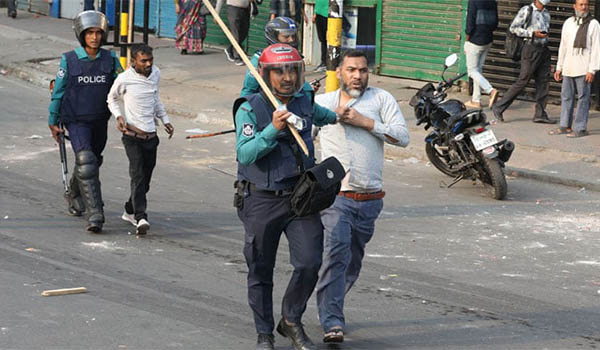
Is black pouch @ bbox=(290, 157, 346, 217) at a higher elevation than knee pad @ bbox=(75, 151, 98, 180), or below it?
higher

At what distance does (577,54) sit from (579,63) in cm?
12

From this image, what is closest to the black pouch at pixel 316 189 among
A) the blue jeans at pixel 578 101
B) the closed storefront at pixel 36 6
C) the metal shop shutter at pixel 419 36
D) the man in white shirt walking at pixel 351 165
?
the man in white shirt walking at pixel 351 165

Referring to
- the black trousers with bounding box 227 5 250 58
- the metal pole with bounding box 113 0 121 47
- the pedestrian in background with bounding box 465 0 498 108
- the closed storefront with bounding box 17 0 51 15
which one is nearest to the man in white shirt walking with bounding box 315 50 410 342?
the pedestrian in background with bounding box 465 0 498 108

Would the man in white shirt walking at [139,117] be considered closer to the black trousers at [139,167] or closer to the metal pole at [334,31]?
the black trousers at [139,167]

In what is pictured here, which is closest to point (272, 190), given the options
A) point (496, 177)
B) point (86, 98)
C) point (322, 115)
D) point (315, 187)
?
point (315, 187)

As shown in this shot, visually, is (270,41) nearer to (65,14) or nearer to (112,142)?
(112,142)

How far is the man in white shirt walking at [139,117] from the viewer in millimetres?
9664

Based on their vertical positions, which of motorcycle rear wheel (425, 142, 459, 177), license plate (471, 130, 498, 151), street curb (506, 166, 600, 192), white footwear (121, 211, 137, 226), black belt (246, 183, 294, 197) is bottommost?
white footwear (121, 211, 137, 226)

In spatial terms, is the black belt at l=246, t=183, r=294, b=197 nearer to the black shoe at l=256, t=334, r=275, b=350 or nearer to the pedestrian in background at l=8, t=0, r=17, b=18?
the black shoe at l=256, t=334, r=275, b=350

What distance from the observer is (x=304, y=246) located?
6.35 meters

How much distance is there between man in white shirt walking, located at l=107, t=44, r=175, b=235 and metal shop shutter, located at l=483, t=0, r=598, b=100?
314 inches

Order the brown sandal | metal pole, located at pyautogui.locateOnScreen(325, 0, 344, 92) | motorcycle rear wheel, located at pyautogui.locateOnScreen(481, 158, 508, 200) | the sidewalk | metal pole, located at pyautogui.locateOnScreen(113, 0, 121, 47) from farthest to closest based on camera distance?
metal pole, located at pyautogui.locateOnScreen(113, 0, 121, 47) < the brown sandal < metal pole, located at pyautogui.locateOnScreen(325, 0, 344, 92) < the sidewalk < motorcycle rear wheel, located at pyautogui.locateOnScreen(481, 158, 508, 200)

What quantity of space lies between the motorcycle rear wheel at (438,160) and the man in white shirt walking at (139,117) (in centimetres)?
369

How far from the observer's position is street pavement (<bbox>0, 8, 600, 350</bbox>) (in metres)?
7.01
